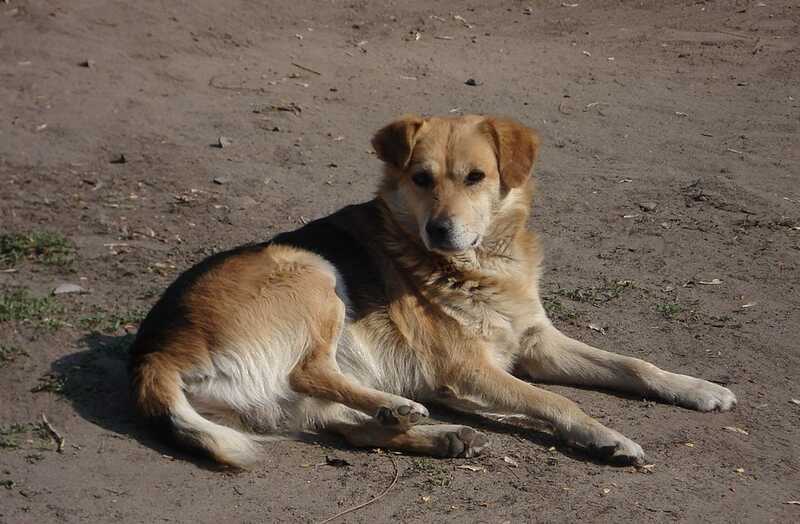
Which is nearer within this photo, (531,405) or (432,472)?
(432,472)

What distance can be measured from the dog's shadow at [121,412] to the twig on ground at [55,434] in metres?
0.16

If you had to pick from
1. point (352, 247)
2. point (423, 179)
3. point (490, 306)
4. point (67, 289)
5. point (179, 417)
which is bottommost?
point (67, 289)

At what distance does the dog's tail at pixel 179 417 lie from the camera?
427 cm

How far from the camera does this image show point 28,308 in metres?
5.64

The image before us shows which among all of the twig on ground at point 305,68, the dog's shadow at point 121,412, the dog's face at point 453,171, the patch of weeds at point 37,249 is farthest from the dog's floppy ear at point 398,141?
the twig on ground at point 305,68

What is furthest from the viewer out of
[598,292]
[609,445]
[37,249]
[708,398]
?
[37,249]

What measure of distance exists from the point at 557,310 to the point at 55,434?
2.86m

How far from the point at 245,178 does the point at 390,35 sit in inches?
133

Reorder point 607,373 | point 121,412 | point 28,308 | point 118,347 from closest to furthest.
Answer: point 121,412 < point 607,373 < point 118,347 < point 28,308

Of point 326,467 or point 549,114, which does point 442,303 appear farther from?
point 549,114

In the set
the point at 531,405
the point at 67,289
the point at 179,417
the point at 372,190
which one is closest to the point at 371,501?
the point at 179,417

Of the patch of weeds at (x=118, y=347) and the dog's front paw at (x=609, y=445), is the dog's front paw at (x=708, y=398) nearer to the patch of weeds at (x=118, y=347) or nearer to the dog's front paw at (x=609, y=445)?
the dog's front paw at (x=609, y=445)

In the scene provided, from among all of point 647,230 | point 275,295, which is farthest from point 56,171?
point 647,230

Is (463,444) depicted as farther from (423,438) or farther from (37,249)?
(37,249)
